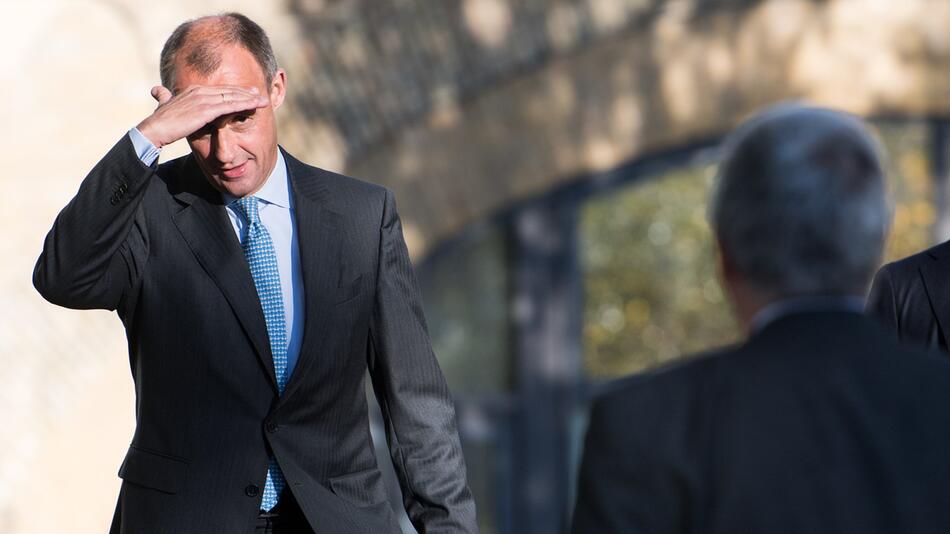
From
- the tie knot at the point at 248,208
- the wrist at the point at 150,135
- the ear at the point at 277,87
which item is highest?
the ear at the point at 277,87

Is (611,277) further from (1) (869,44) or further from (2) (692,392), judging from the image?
(2) (692,392)

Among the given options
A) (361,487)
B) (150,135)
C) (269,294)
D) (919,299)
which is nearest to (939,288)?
(919,299)

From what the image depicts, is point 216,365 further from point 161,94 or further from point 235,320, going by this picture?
point 161,94

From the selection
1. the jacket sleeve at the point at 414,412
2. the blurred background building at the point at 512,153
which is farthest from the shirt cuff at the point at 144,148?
the blurred background building at the point at 512,153

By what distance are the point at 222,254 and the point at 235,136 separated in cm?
25

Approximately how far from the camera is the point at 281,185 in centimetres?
345

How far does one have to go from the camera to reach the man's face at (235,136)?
322 centimetres

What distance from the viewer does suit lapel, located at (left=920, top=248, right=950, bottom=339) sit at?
3.30 metres

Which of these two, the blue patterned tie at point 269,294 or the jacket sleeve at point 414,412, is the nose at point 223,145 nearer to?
the blue patterned tie at point 269,294

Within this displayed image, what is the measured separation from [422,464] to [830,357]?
1618mm

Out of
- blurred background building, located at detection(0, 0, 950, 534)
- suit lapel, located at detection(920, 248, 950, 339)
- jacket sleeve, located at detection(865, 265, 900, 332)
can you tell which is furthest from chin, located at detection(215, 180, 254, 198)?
blurred background building, located at detection(0, 0, 950, 534)

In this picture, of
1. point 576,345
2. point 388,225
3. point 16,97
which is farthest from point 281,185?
point 576,345

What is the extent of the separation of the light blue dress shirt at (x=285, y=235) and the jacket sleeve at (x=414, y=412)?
191 mm

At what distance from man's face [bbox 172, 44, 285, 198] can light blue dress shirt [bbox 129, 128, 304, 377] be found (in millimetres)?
65
